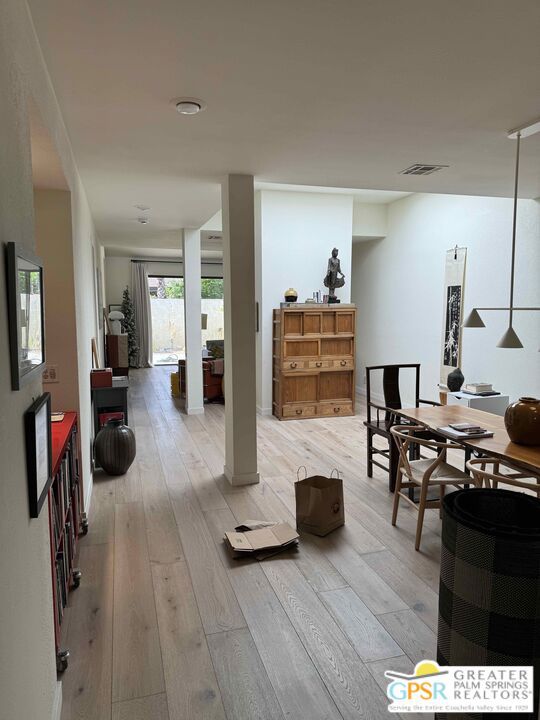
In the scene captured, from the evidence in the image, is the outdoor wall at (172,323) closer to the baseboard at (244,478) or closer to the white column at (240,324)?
the white column at (240,324)

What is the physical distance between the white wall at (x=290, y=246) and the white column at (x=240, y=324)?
2508mm

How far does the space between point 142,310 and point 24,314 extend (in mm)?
10646

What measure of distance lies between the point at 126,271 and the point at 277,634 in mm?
10646

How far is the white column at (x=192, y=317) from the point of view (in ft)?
22.0

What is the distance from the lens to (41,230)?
2.91 m

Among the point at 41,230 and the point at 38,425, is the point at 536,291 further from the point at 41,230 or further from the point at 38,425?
the point at 38,425

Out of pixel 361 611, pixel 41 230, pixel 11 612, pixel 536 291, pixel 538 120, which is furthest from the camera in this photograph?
pixel 536 291

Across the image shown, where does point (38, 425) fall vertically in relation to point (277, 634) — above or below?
above

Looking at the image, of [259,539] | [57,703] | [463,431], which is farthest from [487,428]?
[57,703]

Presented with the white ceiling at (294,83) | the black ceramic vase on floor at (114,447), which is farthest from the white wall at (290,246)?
the black ceramic vase on floor at (114,447)

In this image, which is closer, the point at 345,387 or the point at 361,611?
the point at 361,611

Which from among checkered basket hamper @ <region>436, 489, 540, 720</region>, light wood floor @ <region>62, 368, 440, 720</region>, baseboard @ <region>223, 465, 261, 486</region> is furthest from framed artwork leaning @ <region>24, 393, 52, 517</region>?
baseboard @ <region>223, 465, 261, 486</region>

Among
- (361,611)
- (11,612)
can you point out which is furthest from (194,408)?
(11,612)

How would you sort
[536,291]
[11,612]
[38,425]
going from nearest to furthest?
1. [11,612]
2. [38,425]
3. [536,291]
